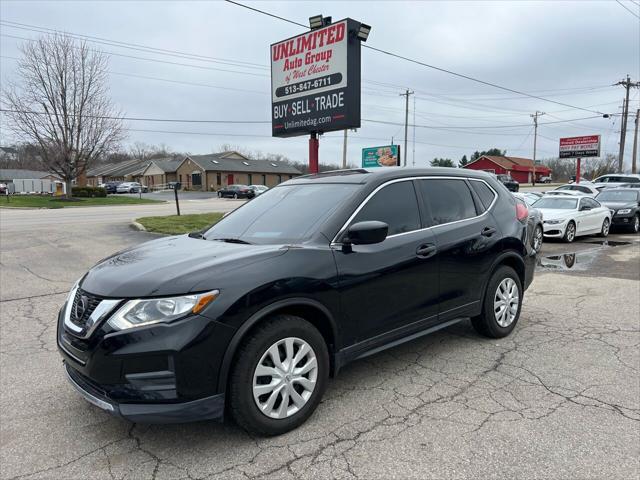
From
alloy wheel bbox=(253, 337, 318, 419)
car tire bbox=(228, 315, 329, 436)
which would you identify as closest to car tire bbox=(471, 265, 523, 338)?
car tire bbox=(228, 315, 329, 436)

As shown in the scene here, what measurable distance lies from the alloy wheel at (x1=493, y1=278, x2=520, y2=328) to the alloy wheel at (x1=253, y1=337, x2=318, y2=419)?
2.44 meters

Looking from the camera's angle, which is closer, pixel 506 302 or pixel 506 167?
pixel 506 302

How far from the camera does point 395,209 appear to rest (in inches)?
154

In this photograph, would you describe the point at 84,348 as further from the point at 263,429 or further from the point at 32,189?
the point at 32,189

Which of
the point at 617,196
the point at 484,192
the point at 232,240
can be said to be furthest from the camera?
the point at 617,196

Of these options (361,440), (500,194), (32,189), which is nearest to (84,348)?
(361,440)

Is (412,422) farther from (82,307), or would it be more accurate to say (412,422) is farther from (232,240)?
(82,307)

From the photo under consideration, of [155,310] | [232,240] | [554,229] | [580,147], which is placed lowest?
[554,229]

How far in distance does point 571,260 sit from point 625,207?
7.74 m

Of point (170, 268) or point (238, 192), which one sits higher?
point (170, 268)

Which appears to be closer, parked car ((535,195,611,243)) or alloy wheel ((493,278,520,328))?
alloy wheel ((493,278,520,328))

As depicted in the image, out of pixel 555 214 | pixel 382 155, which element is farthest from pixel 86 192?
pixel 555 214

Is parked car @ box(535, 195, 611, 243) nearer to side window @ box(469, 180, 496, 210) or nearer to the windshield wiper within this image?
side window @ box(469, 180, 496, 210)

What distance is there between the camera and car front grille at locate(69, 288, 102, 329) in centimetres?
286
